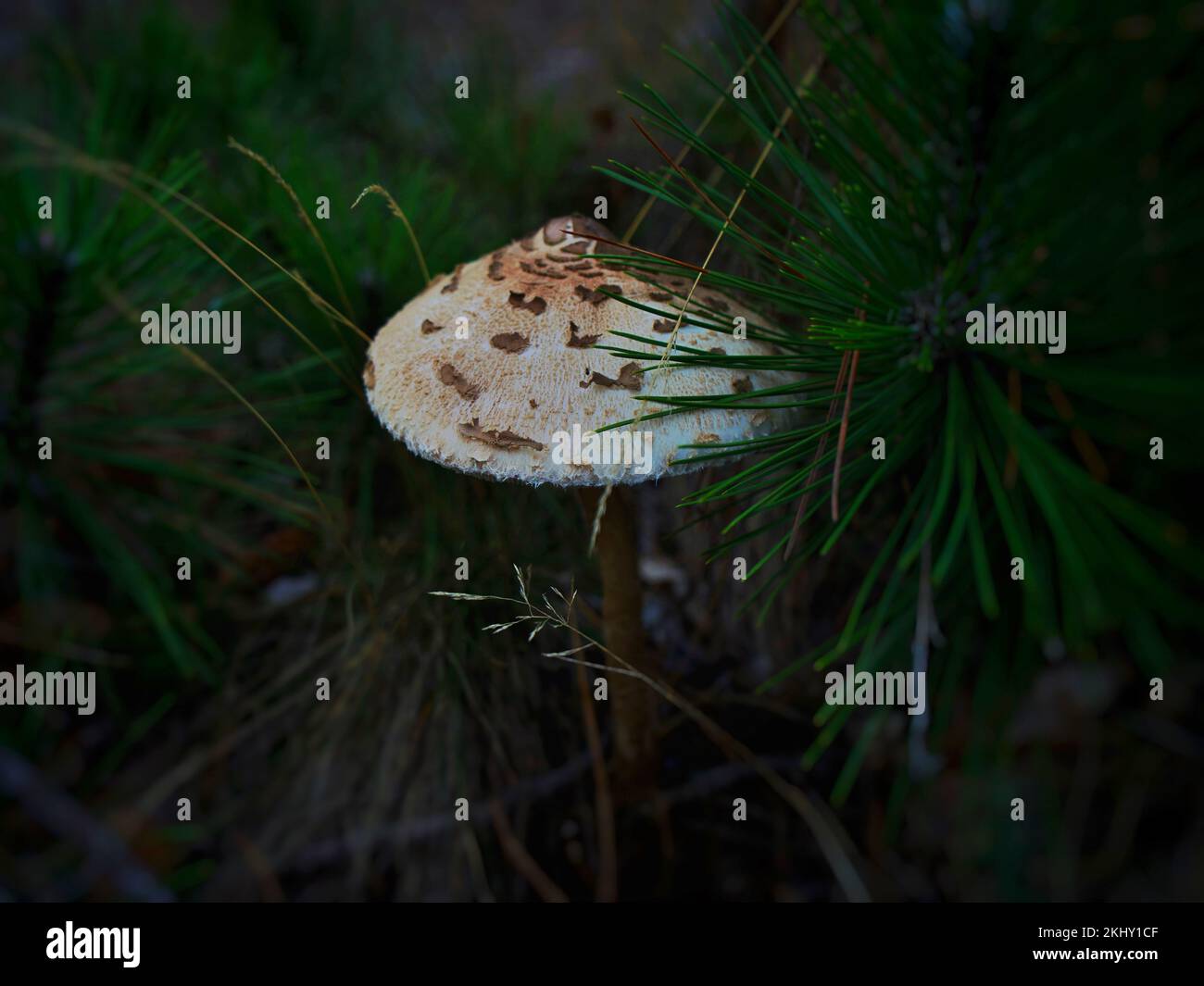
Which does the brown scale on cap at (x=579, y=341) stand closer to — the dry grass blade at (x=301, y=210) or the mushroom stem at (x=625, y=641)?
the mushroom stem at (x=625, y=641)

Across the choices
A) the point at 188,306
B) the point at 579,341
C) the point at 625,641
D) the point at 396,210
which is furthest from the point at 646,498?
the point at 188,306

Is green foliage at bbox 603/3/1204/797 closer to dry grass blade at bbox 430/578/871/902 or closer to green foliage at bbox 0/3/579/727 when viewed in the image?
dry grass blade at bbox 430/578/871/902

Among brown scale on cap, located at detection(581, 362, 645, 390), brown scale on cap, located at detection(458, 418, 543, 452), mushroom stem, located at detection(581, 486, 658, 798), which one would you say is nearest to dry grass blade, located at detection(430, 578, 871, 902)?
mushroom stem, located at detection(581, 486, 658, 798)

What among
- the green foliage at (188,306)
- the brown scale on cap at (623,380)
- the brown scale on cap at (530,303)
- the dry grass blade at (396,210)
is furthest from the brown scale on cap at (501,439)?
the green foliage at (188,306)

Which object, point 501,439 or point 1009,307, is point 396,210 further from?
point 1009,307

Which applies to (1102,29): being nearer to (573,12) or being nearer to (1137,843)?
(1137,843)
